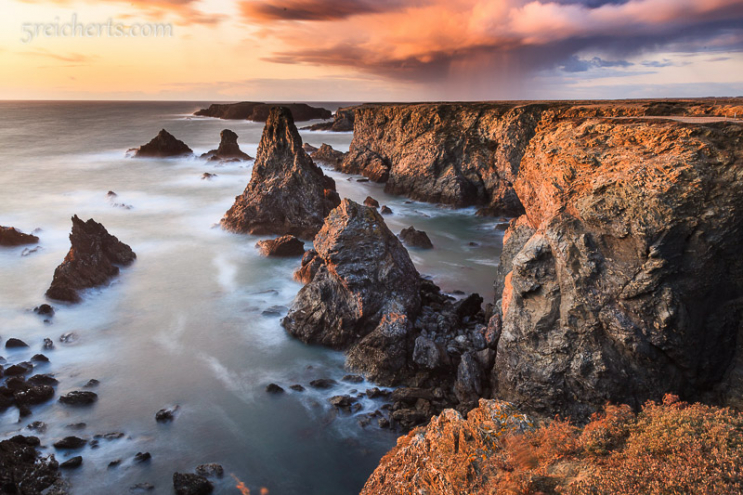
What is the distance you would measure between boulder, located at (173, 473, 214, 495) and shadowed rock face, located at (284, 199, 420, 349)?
6.31 meters

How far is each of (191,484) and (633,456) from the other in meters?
9.14

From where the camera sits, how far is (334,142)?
71.1 m

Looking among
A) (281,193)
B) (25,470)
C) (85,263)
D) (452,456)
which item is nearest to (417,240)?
(281,193)

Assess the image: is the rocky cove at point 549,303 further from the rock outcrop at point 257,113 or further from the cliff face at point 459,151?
the rock outcrop at point 257,113

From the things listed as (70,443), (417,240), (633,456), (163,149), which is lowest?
(70,443)

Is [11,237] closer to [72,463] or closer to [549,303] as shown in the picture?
[72,463]

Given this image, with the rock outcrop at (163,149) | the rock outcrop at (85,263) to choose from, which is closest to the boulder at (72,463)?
the rock outcrop at (85,263)

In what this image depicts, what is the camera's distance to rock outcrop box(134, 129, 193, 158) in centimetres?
5431

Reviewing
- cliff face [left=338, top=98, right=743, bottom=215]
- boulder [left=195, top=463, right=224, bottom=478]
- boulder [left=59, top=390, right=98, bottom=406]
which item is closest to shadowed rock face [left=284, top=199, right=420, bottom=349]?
boulder [left=195, top=463, right=224, bottom=478]

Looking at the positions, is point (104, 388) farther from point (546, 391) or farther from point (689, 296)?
point (689, 296)

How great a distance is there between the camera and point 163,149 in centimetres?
5450

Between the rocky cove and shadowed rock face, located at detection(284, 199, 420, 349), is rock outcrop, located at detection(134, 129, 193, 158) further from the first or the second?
shadowed rock face, located at detection(284, 199, 420, 349)

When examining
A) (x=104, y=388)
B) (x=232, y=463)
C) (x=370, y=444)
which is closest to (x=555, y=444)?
(x=370, y=444)

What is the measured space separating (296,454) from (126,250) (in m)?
17.7
